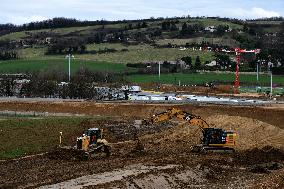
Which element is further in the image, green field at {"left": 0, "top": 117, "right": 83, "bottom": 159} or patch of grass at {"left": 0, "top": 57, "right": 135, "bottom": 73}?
patch of grass at {"left": 0, "top": 57, "right": 135, "bottom": 73}

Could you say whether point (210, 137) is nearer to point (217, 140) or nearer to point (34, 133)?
point (217, 140)

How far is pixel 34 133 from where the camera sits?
2186 inches

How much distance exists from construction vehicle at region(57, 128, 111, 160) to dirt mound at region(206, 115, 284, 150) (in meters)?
12.8

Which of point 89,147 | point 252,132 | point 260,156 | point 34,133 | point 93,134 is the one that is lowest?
point 260,156

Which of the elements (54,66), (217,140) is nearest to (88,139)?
(217,140)

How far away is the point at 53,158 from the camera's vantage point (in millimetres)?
46438

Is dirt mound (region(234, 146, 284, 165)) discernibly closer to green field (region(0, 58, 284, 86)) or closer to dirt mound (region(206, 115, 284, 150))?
dirt mound (region(206, 115, 284, 150))

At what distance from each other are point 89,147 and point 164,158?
5.79 m

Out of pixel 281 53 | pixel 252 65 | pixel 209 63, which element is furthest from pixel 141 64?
pixel 281 53

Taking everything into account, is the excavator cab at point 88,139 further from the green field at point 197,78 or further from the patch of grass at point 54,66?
the patch of grass at point 54,66

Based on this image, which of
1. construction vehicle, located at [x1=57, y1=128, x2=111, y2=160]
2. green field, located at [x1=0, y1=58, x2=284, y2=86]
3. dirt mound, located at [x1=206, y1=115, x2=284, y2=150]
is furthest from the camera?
green field, located at [x1=0, y1=58, x2=284, y2=86]

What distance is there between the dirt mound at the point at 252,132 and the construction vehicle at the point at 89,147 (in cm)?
1284

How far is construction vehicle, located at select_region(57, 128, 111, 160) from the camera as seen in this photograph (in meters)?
45.8

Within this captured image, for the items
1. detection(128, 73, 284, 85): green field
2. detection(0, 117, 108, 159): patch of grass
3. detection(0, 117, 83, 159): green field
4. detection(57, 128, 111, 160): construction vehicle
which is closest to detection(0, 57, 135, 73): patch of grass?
detection(128, 73, 284, 85): green field
